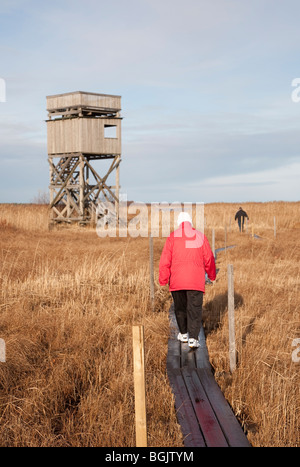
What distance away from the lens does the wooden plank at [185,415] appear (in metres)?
4.24

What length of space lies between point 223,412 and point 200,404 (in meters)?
0.30

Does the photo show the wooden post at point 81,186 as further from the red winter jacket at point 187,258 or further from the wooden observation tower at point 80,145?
the red winter jacket at point 187,258

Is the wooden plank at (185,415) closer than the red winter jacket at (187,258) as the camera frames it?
Yes

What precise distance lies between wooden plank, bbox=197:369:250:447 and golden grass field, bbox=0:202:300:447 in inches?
3.5

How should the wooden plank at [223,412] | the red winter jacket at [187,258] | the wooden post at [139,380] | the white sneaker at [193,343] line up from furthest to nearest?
A: 1. the white sneaker at [193,343]
2. the red winter jacket at [187,258]
3. the wooden plank at [223,412]
4. the wooden post at [139,380]

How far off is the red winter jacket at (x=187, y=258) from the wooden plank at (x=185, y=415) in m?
1.36

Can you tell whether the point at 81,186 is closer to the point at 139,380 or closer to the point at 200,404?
the point at 200,404

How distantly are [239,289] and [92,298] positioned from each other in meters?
3.41

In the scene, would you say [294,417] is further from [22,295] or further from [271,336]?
[22,295]

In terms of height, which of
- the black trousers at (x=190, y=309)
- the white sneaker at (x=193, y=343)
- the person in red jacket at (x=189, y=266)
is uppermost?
the person in red jacket at (x=189, y=266)

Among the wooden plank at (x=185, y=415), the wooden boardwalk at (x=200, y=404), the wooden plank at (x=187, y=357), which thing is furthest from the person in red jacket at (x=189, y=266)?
the wooden plank at (x=185, y=415)

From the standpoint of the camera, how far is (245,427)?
455cm

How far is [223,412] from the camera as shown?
481 centimetres

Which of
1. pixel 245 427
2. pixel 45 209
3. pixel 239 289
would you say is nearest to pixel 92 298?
pixel 239 289
